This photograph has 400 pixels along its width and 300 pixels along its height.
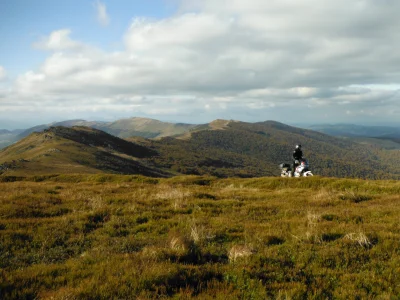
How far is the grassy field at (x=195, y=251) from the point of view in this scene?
5992mm

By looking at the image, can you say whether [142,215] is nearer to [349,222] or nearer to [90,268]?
[90,268]

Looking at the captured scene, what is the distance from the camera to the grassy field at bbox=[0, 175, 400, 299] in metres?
5.99

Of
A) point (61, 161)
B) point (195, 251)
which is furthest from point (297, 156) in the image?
point (61, 161)

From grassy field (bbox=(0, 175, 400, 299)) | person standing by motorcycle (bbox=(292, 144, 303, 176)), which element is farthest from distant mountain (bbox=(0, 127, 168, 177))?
grassy field (bbox=(0, 175, 400, 299))

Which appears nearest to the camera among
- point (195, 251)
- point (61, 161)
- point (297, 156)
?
point (195, 251)

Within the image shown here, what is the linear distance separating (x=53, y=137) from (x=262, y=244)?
152 meters

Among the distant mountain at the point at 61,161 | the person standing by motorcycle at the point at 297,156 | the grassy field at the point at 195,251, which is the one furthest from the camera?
the distant mountain at the point at 61,161

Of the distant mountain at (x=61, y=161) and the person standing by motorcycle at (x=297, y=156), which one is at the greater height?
the person standing by motorcycle at (x=297, y=156)

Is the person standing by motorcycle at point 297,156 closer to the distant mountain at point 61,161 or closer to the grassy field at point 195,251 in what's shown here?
the grassy field at point 195,251

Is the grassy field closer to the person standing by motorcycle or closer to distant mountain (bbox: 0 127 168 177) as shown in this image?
the person standing by motorcycle

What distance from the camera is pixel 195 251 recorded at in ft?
26.3

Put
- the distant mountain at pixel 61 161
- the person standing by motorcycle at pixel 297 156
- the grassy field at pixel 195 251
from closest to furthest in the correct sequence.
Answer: the grassy field at pixel 195 251, the person standing by motorcycle at pixel 297 156, the distant mountain at pixel 61 161

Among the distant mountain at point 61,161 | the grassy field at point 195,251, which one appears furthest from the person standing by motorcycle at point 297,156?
the distant mountain at point 61,161

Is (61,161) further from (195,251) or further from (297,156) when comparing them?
(195,251)
